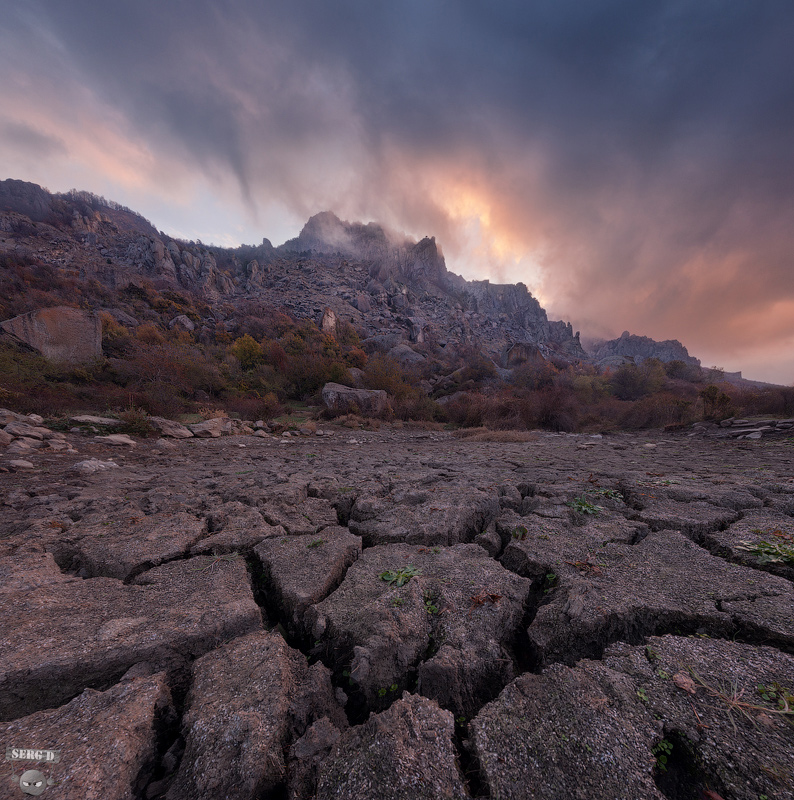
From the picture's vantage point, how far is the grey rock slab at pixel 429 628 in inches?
56.1

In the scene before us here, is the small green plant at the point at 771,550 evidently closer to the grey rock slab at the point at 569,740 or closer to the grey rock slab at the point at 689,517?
the grey rock slab at the point at 689,517

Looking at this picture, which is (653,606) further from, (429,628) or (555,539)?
(429,628)

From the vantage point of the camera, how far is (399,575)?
2.12m

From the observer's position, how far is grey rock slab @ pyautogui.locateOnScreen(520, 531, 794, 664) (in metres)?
A: 1.56

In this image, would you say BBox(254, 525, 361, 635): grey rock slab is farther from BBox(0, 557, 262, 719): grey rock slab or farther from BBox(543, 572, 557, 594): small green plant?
BBox(543, 572, 557, 594): small green plant

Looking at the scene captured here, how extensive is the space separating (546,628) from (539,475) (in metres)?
3.37

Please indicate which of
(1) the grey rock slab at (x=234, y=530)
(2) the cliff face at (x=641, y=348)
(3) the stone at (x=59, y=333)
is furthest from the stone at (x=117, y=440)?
(2) the cliff face at (x=641, y=348)

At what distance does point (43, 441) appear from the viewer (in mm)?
6477

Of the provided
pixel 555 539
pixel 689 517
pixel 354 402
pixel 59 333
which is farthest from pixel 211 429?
pixel 59 333

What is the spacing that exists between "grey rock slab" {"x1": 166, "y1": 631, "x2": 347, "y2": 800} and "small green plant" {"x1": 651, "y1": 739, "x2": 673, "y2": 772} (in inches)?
45.7

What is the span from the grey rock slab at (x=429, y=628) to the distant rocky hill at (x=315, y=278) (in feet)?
104

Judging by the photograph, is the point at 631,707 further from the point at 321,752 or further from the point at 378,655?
the point at 321,752

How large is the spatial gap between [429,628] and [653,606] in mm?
1215

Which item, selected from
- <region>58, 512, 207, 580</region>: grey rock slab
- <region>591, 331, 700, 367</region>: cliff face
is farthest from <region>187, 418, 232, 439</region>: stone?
<region>591, 331, 700, 367</region>: cliff face
